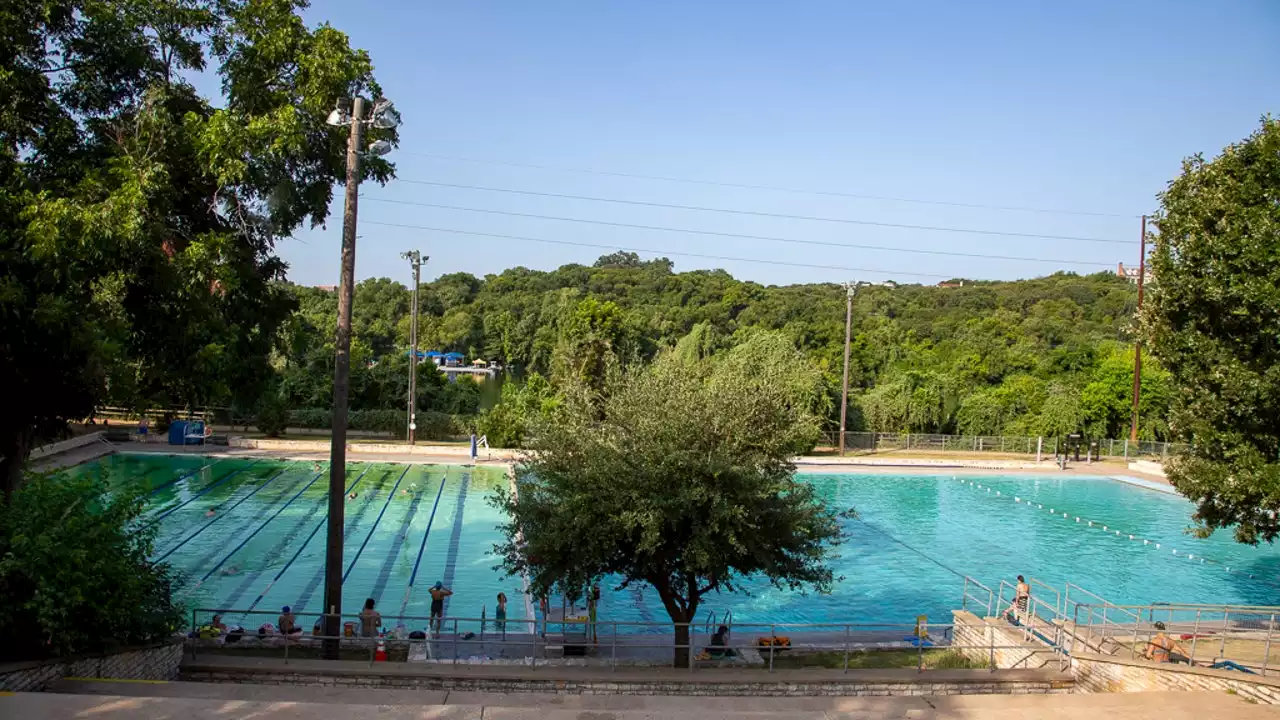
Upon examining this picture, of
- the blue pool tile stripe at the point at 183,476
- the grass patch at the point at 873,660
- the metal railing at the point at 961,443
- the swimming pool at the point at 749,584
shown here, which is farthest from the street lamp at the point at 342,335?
the metal railing at the point at 961,443

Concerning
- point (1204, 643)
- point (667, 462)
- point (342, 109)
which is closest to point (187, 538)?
point (342, 109)

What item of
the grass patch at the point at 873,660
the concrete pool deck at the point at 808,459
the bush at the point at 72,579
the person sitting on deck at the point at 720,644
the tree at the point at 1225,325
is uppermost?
the tree at the point at 1225,325

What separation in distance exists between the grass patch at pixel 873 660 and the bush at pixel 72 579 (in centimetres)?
784

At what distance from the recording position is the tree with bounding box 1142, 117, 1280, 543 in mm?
12891

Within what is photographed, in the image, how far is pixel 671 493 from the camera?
A: 11.4 meters

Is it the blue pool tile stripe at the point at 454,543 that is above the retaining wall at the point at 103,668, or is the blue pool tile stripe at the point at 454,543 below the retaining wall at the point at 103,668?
below

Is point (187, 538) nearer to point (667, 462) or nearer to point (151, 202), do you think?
point (151, 202)

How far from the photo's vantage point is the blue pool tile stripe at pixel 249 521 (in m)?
18.8

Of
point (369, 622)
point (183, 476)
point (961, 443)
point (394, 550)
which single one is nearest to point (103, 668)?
point (369, 622)

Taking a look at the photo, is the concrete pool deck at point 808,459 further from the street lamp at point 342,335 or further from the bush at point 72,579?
the bush at point 72,579

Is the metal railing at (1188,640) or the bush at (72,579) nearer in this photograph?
the bush at (72,579)

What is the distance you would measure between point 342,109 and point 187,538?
1323 centimetres

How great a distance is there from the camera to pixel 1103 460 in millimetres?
39156

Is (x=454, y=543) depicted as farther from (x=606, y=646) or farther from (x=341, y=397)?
(x=341, y=397)
